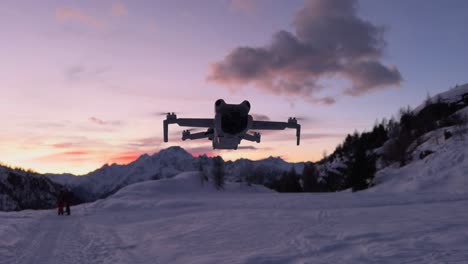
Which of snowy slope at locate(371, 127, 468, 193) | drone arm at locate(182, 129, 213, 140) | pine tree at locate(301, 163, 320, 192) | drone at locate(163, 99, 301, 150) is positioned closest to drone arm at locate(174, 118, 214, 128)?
drone at locate(163, 99, 301, 150)

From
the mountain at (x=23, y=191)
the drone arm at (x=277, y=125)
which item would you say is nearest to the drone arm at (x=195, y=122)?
the drone arm at (x=277, y=125)

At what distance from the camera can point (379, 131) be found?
8025cm

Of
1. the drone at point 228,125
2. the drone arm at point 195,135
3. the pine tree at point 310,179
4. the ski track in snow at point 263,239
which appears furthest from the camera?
the pine tree at point 310,179

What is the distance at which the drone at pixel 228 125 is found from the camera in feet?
41.3

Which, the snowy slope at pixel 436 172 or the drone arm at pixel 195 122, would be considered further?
the snowy slope at pixel 436 172

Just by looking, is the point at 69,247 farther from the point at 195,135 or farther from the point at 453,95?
the point at 453,95

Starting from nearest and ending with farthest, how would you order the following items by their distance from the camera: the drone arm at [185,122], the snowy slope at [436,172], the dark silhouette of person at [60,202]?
the drone arm at [185,122]
the dark silhouette of person at [60,202]
the snowy slope at [436,172]

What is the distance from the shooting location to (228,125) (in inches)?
502

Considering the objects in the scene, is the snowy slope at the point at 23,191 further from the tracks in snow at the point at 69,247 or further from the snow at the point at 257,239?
the snow at the point at 257,239

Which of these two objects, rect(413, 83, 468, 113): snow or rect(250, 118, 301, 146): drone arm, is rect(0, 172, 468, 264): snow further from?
rect(413, 83, 468, 113): snow

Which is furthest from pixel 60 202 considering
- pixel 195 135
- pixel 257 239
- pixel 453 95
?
pixel 453 95

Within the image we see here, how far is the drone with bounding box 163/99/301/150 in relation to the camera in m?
12.6

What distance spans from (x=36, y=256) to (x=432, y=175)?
35145 mm

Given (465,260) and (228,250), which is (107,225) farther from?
(465,260)
